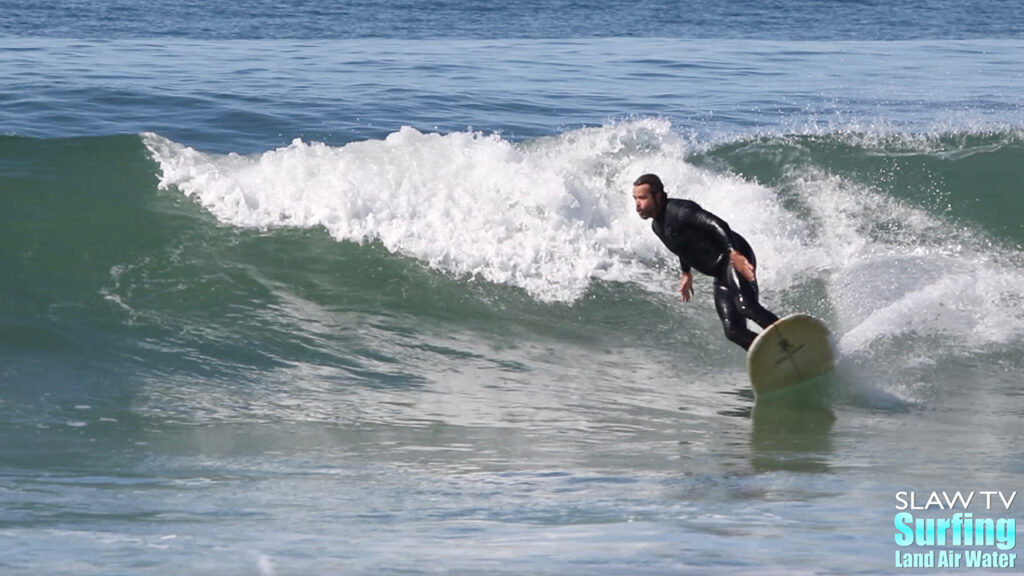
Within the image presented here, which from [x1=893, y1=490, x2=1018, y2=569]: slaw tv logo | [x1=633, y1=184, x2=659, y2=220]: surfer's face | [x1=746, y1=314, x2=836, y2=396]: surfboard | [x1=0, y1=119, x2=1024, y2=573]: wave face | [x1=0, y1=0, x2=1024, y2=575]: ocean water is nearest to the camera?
[x1=893, y1=490, x2=1018, y2=569]: slaw tv logo

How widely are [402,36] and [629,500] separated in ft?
78.3

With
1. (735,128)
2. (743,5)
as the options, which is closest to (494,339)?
(735,128)

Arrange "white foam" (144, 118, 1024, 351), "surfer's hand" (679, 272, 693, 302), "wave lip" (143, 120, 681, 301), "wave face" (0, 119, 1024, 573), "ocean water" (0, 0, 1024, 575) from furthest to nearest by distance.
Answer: "wave lip" (143, 120, 681, 301) < "white foam" (144, 118, 1024, 351) < "surfer's hand" (679, 272, 693, 302) < "wave face" (0, 119, 1024, 573) < "ocean water" (0, 0, 1024, 575)

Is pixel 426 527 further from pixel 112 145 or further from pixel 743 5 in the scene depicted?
pixel 743 5

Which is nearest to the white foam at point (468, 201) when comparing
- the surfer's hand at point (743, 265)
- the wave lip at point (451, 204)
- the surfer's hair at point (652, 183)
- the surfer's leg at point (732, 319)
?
the wave lip at point (451, 204)

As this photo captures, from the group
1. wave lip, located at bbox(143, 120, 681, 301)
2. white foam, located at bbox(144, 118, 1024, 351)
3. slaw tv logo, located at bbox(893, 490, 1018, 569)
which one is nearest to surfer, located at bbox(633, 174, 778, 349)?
white foam, located at bbox(144, 118, 1024, 351)

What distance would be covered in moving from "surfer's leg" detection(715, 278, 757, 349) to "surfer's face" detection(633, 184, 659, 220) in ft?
2.19

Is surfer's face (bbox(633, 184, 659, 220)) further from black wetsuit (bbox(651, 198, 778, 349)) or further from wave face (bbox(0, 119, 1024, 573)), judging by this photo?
wave face (bbox(0, 119, 1024, 573))

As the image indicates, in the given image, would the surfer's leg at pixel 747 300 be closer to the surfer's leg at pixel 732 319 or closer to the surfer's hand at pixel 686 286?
the surfer's leg at pixel 732 319

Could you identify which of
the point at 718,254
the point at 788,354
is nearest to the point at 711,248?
the point at 718,254

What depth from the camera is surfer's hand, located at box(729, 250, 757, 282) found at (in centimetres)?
743

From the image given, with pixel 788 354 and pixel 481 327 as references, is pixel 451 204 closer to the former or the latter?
pixel 481 327

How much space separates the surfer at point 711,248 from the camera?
7.68 metres

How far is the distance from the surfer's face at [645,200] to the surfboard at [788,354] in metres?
1.02
